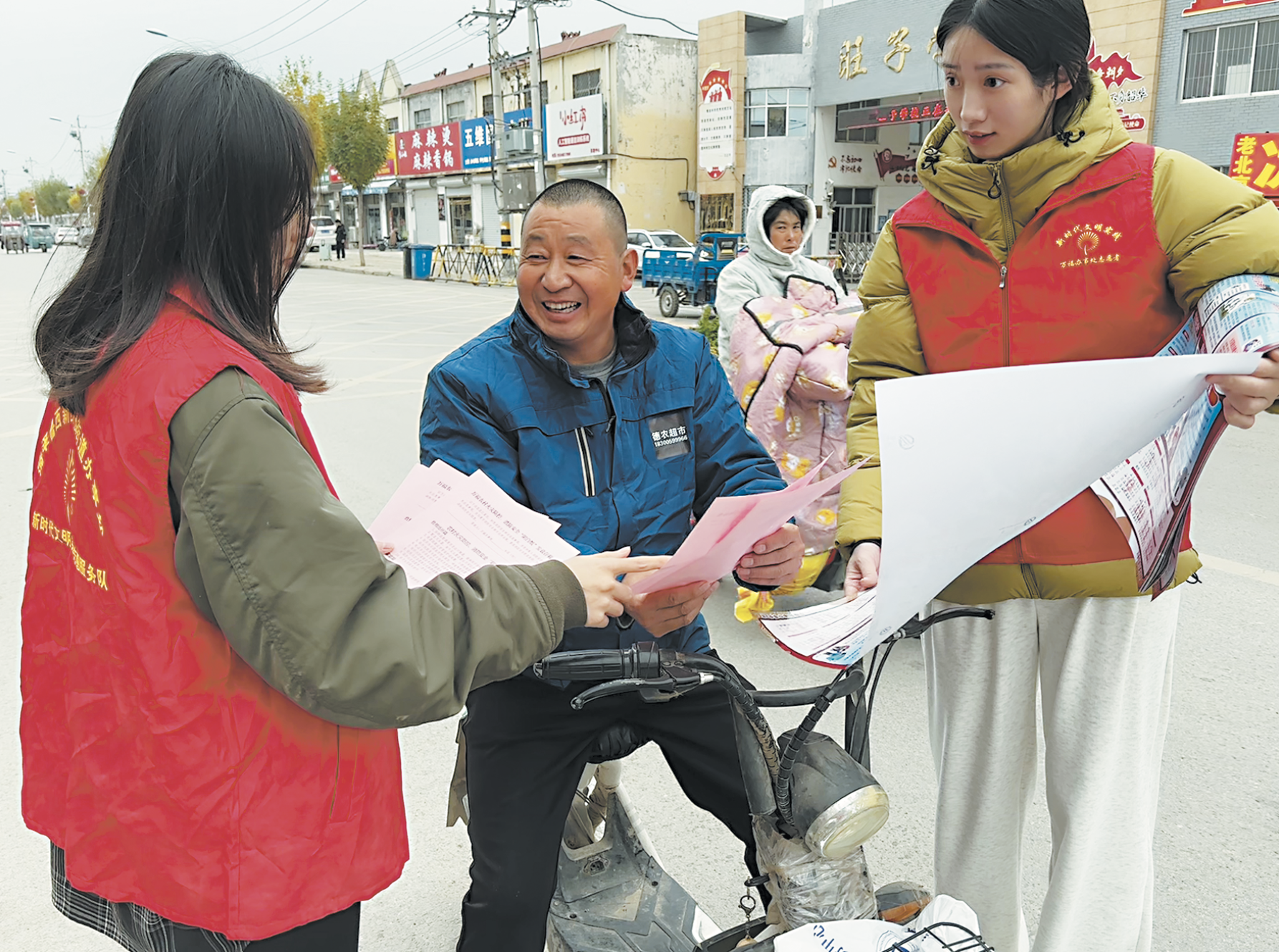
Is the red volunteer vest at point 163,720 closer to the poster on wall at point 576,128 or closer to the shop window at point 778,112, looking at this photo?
the shop window at point 778,112

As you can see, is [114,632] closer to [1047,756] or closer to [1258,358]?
[1258,358]

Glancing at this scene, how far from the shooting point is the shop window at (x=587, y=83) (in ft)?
103

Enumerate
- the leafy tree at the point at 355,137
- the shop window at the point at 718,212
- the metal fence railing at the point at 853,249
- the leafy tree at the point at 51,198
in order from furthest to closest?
→ the leafy tree at the point at 51,198, the leafy tree at the point at 355,137, the shop window at the point at 718,212, the metal fence railing at the point at 853,249

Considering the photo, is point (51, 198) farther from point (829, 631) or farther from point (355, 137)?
point (829, 631)

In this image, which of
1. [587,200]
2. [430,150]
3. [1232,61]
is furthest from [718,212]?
[587,200]

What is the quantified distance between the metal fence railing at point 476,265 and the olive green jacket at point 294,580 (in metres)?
23.8

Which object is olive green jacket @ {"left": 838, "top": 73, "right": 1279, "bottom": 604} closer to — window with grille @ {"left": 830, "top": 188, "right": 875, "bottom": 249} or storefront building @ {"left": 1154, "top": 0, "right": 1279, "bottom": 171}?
storefront building @ {"left": 1154, "top": 0, "right": 1279, "bottom": 171}

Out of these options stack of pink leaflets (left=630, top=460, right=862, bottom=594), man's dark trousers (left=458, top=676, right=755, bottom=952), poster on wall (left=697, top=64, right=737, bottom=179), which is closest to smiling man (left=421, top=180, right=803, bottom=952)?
man's dark trousers (left=458, top=676, right=755, bottom=952)

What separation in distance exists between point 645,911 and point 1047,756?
92 cm

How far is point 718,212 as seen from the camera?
96.6 feet

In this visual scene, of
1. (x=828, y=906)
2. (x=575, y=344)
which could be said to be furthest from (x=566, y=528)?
(x=828, y=906)

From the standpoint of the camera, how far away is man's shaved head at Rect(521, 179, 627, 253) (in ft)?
6.63

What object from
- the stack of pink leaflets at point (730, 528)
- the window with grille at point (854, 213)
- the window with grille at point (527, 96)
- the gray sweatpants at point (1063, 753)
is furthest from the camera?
the window with grille at point (527, 96)

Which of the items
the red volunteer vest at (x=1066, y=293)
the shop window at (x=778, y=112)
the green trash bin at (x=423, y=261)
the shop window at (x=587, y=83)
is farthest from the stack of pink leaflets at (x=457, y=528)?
the shop window at (x=587, y=83)
